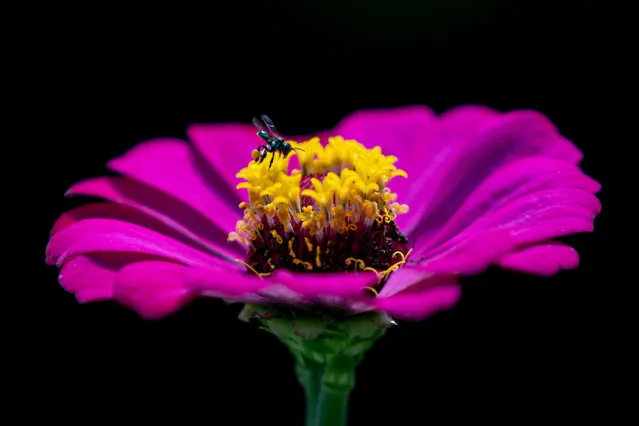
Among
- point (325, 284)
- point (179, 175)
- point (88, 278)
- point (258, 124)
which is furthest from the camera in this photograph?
point (179, 175)

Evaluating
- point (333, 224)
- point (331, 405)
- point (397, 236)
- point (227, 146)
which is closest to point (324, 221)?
point (333, 224)

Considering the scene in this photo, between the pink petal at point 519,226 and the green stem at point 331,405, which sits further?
the green stem at point 331,405

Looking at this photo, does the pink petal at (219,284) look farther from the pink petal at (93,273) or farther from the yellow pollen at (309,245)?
the yellow pollen at (309,245)

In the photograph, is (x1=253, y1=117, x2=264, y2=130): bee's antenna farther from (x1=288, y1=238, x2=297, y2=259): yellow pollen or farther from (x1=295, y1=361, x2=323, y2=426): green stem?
(x1=295, y1=361, x2=323, y2=426): green stem

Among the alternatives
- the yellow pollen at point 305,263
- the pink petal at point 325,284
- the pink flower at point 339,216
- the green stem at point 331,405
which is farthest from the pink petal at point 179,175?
the pink petal at point 325,284

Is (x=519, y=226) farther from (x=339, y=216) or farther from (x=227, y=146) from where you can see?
(x=227, y=146)

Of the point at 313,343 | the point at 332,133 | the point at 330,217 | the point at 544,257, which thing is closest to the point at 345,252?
the point at 330,217

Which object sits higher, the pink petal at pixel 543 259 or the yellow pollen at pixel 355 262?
the yellow pollen at pixel 355 262

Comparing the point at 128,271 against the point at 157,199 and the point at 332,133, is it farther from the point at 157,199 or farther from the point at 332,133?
the point at 332,133
